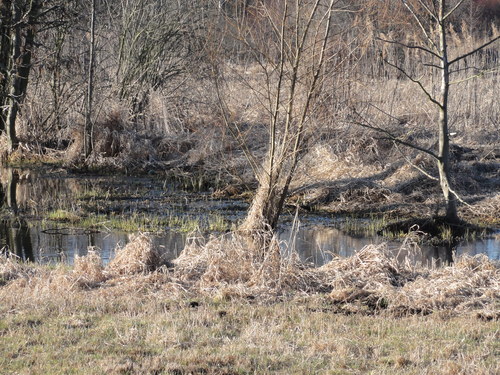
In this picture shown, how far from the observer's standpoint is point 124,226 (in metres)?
12.9

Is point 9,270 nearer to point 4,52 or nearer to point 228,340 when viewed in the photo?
point 228,340

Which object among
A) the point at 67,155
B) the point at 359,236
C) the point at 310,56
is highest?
the point at 310,56

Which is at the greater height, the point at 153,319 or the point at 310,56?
the point at 310,56

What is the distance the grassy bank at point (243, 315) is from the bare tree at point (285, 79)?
114 cm

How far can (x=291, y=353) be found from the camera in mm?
5480

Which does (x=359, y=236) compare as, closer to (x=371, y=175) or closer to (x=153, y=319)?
(x=371, y=175)

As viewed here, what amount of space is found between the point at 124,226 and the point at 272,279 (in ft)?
18.5

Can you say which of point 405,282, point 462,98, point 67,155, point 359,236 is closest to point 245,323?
point 405,282

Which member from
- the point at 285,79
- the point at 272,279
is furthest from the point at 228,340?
the point at 285,79

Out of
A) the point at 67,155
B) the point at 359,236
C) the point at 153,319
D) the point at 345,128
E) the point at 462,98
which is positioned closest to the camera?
the point at 153,319

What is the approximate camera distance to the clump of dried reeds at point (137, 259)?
815cm

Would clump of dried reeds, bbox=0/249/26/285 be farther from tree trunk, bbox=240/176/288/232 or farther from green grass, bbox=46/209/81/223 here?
green grass, bbox=46/209/81/223

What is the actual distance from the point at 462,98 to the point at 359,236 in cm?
1031

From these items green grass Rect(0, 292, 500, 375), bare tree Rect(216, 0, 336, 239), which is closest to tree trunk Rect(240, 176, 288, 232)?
bare tree Rect(216, 0, 336, 239)
